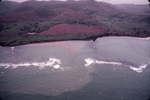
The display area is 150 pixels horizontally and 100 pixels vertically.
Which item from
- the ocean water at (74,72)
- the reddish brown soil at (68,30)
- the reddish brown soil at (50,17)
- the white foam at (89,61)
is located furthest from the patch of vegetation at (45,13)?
the white foam at (89,61)

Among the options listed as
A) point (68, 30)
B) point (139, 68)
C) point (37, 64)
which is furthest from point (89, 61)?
point (68, 30)

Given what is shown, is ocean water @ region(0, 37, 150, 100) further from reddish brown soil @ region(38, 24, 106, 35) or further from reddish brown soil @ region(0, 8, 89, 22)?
reddish brown soil @ region(0, 8, 89, 22)

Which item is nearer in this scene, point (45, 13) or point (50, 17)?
point (50, 17)

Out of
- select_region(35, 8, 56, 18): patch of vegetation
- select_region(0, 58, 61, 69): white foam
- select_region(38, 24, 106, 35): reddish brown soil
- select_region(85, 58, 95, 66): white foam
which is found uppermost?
select_region(35, 8, 56, 18): patch of vegetation

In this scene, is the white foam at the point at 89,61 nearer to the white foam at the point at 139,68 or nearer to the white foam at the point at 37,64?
the white foam at the point at 37,64

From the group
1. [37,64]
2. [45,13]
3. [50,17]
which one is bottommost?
[37,64]

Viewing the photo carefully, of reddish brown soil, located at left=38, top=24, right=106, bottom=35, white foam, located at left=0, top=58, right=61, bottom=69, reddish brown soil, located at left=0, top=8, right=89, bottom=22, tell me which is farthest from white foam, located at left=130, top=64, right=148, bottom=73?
reddish brown soil, located at left=0, top=8, right=89, bottom=22

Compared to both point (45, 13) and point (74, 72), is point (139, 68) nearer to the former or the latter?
point (74, 72)

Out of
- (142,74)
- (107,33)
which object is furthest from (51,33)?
(142,74)
